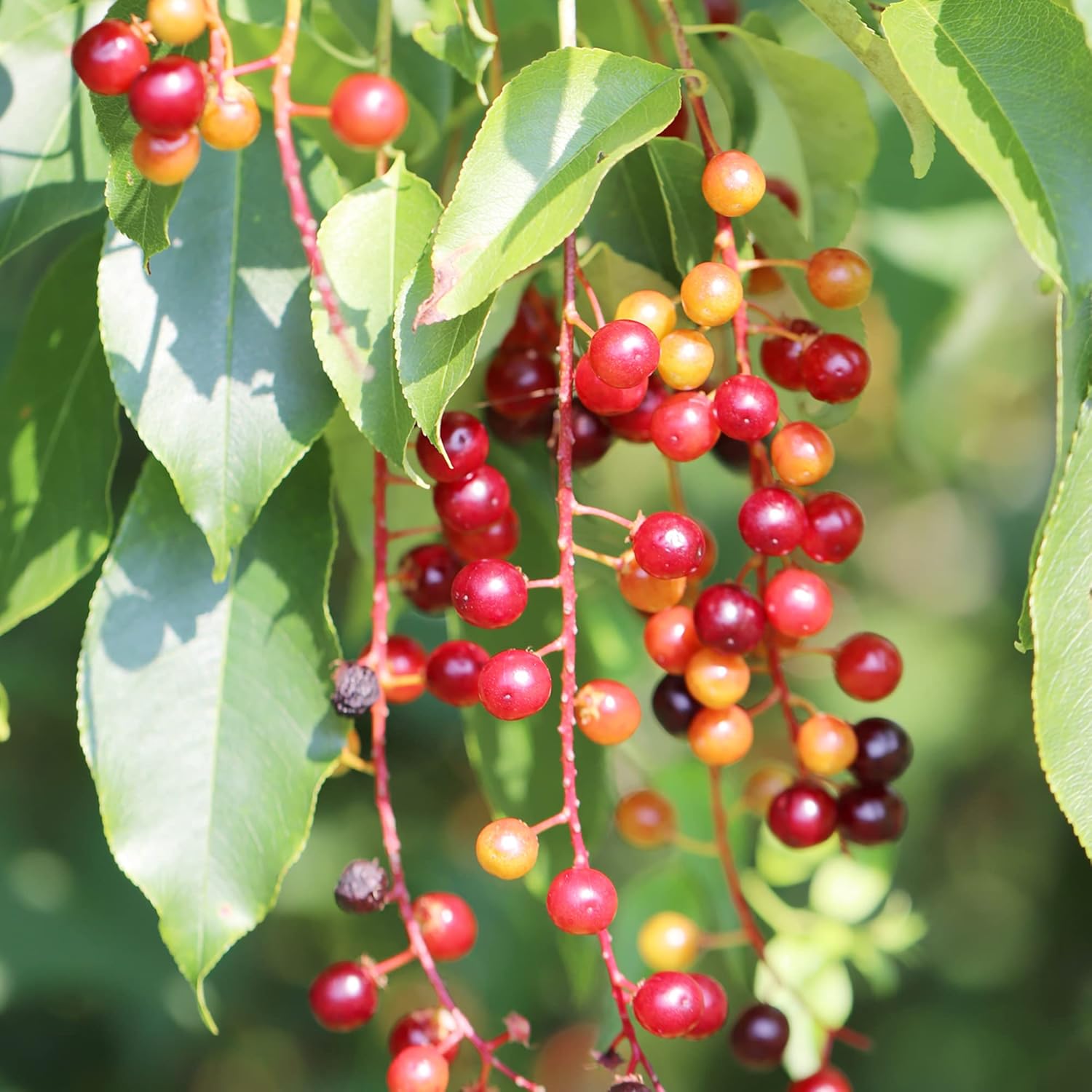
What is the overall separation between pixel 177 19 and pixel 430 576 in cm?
39

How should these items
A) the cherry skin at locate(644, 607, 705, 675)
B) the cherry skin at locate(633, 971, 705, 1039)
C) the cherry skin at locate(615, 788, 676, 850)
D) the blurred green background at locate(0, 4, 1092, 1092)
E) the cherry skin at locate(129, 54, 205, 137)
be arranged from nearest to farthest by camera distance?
the cherry skin at locate(129, 54, 205, 137) → the cherry skin at locate(633, 971, 705, 1039) → the cherry skin at locate(644, 607, 705, 675) → the cherry skin at locate(615, 788, 676, 850) → the blurred green background at locate(0, 4, 1092, 1092)

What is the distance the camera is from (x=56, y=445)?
2.92 ft

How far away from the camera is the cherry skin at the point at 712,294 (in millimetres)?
684

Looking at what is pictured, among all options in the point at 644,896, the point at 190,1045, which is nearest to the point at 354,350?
the point at 644,896

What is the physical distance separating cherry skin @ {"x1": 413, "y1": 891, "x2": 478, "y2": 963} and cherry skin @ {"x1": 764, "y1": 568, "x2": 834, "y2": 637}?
0.93ft

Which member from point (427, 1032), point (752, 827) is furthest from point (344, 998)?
point (752, 827)

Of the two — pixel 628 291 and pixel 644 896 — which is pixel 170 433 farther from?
pixel 644 896

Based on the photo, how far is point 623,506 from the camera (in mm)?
1999

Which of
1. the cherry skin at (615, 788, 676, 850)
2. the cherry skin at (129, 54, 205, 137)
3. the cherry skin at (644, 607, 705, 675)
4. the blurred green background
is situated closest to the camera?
the cherry skin at (129, 54, 205, 137)

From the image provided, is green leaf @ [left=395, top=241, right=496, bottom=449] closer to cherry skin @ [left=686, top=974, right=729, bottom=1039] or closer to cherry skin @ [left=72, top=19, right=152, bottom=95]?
cherry skin @ [left=72, top=19, right=152, bottom=95]

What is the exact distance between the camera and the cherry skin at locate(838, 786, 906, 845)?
33.3 inches

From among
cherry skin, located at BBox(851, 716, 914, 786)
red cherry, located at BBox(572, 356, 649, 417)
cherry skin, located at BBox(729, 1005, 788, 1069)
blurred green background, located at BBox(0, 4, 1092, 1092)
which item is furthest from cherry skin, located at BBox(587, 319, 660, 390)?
blurred green background, located at BBox(0, 4, 1092, 1092)

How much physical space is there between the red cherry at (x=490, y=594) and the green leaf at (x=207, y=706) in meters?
0.18

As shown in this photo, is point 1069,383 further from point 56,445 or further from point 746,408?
point 56,445
